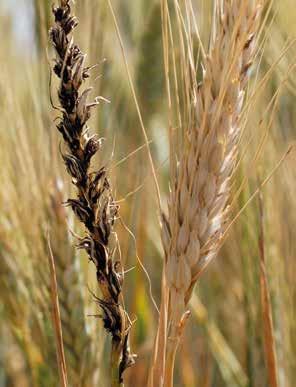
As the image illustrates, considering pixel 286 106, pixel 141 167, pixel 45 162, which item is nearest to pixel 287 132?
pixel 286 106

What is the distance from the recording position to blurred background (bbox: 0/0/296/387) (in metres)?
0.93

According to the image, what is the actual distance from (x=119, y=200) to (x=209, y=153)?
0.37 feet

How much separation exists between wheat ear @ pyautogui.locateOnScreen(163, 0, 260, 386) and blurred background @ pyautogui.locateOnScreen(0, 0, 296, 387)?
0.06 metres

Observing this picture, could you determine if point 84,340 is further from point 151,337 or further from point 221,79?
point 151,337

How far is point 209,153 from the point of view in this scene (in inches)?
23.6

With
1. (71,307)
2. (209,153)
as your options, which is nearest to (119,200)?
(209,153)

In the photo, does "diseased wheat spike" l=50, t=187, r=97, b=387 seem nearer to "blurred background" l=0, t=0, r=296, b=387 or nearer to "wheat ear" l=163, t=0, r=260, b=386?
"blurred background" l=0, t=0, r=296, b=387

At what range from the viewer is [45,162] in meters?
1.02

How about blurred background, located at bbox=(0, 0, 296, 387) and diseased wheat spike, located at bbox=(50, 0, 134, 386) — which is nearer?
diseased wheat spike, located at bbox=(50, 0, 134, 386)

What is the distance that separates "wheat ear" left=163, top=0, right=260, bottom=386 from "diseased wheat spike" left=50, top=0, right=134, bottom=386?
2.0 inches

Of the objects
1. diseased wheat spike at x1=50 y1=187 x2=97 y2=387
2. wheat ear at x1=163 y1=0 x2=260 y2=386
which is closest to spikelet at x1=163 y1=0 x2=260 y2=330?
wheat ear at x1=163 y1=0 x2=260 y2=386

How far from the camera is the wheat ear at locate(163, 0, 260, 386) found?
1.95 ft

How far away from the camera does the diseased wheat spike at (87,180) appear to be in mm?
538

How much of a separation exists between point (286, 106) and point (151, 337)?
0.59 meters
